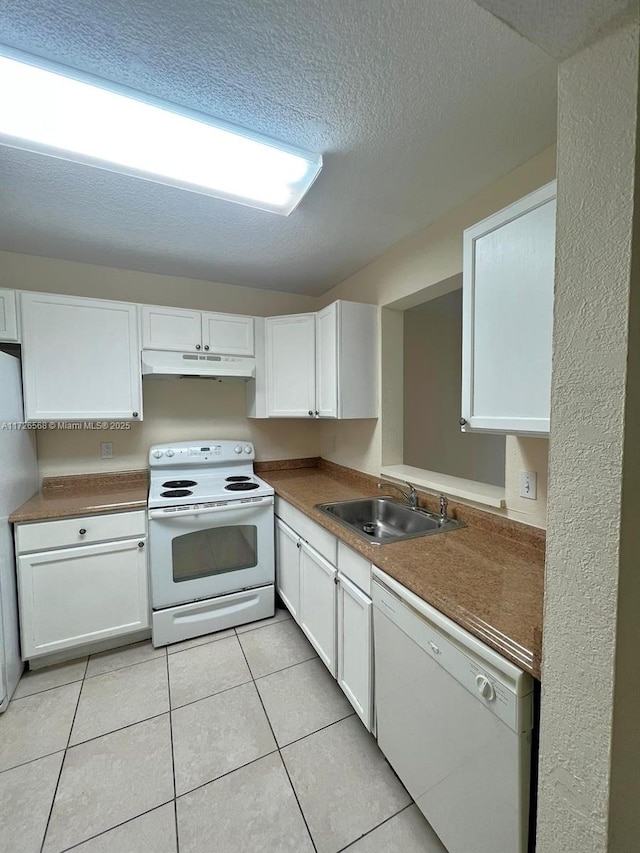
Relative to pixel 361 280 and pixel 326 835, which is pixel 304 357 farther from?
pixel 326 835

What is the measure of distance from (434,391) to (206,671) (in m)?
3.03

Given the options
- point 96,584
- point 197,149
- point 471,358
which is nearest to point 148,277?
point 197,149

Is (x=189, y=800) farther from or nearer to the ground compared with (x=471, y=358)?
nearer to the ground

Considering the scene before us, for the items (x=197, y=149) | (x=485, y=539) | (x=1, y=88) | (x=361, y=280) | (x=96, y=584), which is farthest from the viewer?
(x=361, y=280)

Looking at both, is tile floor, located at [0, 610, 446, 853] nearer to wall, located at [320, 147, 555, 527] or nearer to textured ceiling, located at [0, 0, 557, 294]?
wall, located at [320, 147, 555, 527]

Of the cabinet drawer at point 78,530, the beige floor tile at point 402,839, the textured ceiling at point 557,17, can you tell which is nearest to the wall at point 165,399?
the cabinet drawer at point 78,530

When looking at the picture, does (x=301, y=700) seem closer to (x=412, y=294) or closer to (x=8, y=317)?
(x=412, y=294)

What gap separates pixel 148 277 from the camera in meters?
2.58

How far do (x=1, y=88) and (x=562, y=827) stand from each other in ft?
7.40

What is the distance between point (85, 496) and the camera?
220 centimetres

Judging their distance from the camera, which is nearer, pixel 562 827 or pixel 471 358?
pixel 562 827

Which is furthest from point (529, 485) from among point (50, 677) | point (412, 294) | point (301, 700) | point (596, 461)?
point (50, 677)

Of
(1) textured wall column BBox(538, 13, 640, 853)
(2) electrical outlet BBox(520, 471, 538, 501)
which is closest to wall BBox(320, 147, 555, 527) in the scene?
(2) electrical outlet BBox(520, 471, 538, 501)

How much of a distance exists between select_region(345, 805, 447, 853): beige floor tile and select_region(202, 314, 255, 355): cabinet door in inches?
98.8
